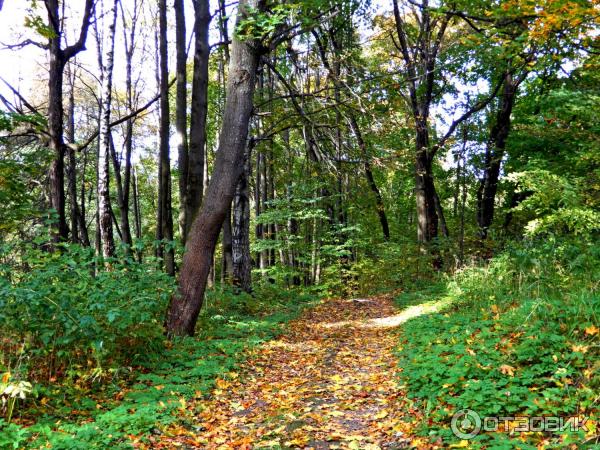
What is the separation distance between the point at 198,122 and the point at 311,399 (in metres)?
5.64

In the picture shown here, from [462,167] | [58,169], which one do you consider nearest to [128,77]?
[58,169]

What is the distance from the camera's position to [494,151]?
1416 centimetres

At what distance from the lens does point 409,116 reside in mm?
13984

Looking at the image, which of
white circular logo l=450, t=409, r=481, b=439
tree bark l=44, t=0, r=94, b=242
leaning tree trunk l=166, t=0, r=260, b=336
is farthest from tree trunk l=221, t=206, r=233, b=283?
white circular logo l=450, t=409, r=481, b=439

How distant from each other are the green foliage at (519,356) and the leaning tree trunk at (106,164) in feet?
22.7

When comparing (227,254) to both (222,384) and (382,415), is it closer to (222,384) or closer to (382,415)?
(222,384)

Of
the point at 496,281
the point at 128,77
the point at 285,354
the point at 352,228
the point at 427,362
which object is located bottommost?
the point at 285,354

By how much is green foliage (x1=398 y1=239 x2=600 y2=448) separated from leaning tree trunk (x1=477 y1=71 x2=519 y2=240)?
7.83 m

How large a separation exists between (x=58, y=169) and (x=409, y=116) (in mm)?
10894

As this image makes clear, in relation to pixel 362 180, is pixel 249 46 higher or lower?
higher

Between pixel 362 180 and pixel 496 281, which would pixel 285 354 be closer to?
pixel 496 281

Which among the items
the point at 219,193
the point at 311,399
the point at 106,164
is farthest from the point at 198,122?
the point at 311,399

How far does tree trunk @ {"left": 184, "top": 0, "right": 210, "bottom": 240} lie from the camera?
25.1ft

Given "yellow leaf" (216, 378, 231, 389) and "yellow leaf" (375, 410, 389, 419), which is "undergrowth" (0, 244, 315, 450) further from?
"yellow leaf" (375, 410, 389, 419)
